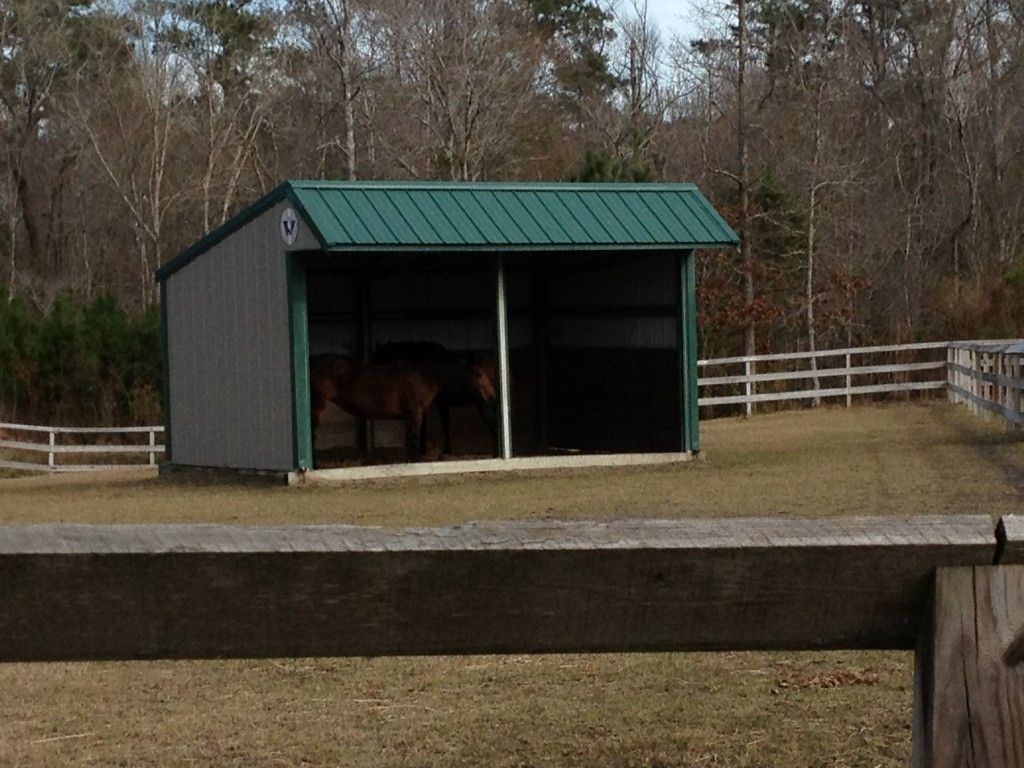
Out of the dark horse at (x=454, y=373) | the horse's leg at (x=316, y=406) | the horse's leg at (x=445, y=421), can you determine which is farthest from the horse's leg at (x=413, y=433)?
the horse's leg at (x=316, y=406)

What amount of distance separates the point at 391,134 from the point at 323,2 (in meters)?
3.65

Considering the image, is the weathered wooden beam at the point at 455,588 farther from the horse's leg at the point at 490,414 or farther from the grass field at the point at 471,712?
the horse's leg at the point at 490,414

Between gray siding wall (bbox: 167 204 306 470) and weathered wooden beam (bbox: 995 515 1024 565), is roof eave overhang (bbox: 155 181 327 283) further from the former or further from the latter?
weathered wooden beam (bbox: 995 515 1024 565)

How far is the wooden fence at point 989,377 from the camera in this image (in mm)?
20953

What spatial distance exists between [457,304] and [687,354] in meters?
3.95

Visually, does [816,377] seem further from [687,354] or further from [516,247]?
[516,247]

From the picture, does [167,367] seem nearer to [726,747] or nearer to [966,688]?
[726,747]

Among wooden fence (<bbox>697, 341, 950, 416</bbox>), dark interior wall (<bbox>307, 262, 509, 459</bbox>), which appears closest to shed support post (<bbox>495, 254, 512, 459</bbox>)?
dark interior wall (<bbox>307, 262, 509, 459</bbox>)

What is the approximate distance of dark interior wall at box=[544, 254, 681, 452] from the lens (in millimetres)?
21109

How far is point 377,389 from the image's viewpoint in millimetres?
20344

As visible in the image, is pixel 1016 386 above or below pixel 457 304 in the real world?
below

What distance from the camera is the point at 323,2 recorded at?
42844 mm

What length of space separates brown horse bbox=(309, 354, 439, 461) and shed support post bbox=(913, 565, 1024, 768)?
1790 centimetres

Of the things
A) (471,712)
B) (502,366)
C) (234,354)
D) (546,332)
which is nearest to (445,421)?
(546,332)
